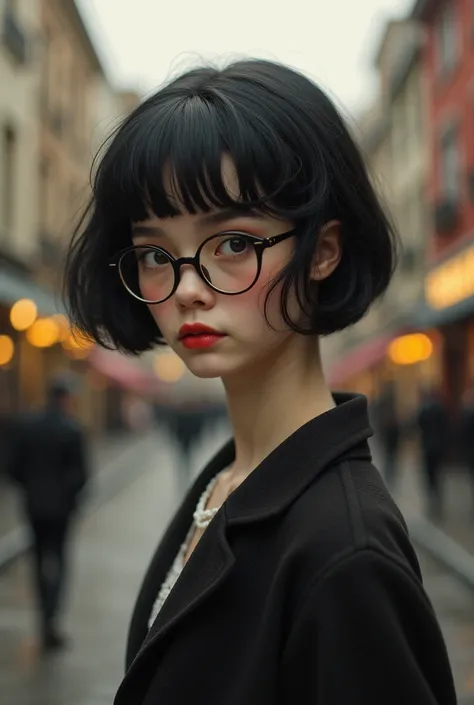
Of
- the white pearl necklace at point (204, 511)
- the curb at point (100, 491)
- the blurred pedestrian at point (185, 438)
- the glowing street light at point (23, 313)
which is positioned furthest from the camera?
the blurred pedestrian at point (185, 438)

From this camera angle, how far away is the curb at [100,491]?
1091 centimetres

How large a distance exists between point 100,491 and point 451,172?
38.0 feet

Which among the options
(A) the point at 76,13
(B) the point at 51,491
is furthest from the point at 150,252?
(A) the point at 76,13

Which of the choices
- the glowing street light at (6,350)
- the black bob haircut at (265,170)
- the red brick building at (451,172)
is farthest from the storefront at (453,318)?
the black bob haircut at (265,170)

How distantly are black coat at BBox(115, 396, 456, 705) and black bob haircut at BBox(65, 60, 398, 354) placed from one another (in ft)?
0.81

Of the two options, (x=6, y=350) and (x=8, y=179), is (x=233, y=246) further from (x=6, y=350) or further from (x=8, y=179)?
(x=8, y=179)

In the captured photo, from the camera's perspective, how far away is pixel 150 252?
5.19 feet

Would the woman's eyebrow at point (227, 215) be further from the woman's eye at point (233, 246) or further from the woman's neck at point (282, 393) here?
the woman's neck at point (282, 393)

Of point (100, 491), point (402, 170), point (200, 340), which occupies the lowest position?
point (100, 491)

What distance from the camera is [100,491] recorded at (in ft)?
61.7

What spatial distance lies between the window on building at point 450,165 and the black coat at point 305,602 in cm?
2225

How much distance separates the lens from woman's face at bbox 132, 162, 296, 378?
1.47 m

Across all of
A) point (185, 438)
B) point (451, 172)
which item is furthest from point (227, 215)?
point (451, 172)

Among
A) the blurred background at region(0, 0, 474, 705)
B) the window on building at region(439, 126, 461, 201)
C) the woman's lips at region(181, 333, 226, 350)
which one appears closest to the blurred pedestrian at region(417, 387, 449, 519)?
the blurred background at region(0, 0, 474, 705)
